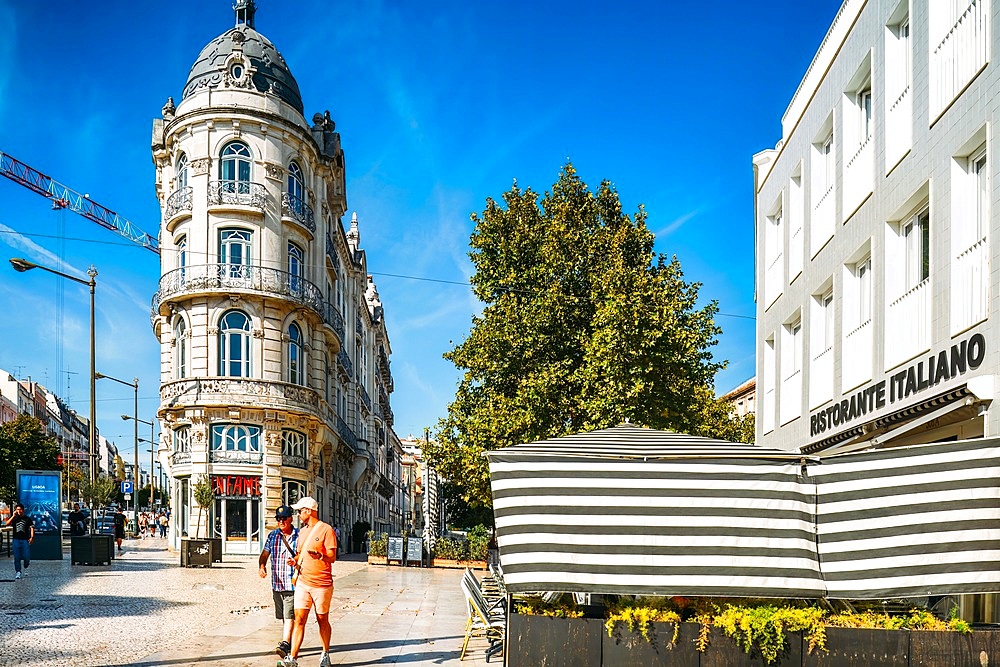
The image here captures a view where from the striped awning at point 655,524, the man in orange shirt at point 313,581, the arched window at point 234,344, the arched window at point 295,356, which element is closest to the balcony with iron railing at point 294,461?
the arched window at point 295,356

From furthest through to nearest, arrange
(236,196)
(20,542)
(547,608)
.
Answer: (236,196) → (20,542) → (547,608)

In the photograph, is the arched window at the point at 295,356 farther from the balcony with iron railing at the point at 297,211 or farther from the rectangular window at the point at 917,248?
Result: the rectangular window at the point at 917,248

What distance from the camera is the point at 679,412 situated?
2631cm

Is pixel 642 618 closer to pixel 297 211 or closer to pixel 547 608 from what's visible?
pixel 547 608

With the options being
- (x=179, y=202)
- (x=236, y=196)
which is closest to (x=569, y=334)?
(x=236, y=196)

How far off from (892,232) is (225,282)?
2706cm

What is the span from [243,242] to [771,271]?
2153cm

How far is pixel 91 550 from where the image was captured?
26.0 m

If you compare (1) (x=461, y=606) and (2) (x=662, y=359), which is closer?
(1) (x=461, y=606)

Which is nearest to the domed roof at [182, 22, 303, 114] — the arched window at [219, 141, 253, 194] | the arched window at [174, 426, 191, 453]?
the arched window at [219, 141, 253, 194]

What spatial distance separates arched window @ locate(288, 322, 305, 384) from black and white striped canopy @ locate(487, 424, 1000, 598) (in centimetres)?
3080

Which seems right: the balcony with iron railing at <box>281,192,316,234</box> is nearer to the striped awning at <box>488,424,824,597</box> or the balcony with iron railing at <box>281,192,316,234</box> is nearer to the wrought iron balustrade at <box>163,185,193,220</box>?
the wrought iron balustrade at <box>163,185,193,220</box>

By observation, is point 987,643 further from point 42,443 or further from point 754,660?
point 42,443

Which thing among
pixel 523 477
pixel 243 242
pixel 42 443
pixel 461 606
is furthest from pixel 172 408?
pixel 523 477
